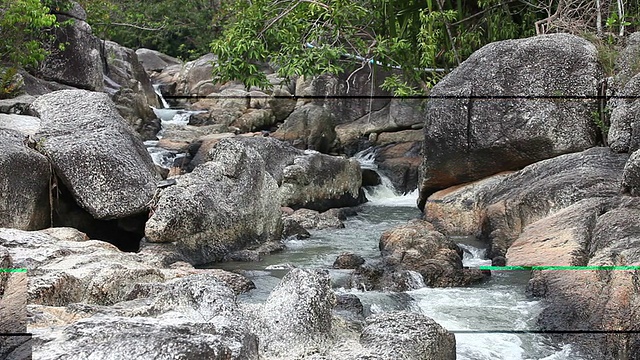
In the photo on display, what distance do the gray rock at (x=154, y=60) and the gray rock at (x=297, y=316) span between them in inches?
569

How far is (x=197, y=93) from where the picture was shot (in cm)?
1470

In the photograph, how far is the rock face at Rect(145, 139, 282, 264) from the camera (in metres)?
5.61

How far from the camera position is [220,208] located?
5859 millimetres

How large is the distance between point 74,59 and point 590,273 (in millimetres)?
7912

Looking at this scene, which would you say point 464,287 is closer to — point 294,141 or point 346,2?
point 346,2

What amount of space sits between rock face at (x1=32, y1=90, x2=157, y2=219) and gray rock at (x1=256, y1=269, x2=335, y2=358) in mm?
3402

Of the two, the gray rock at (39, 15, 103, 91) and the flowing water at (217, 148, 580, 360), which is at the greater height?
the gray rock at (39, 15, 103, 91)

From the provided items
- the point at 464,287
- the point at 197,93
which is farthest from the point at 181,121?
the point at 464,287

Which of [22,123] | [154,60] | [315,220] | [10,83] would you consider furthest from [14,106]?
[154,60]

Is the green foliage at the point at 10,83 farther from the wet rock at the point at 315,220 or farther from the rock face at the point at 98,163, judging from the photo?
the wet rock at the point at 315,220

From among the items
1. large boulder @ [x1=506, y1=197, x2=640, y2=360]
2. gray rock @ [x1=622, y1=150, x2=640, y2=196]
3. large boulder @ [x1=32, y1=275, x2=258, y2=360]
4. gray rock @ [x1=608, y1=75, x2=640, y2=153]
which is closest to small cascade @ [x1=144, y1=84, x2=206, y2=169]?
gray rock @ [x1=608, y1=75, x2=640, y2=153]

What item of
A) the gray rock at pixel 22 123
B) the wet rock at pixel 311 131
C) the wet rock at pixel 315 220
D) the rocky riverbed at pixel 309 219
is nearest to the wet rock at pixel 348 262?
the rocky riverbed at pixel 309 219

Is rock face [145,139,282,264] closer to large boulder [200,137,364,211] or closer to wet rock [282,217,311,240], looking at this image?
wet rock [282,217,311,240]

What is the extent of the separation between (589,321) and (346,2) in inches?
229
